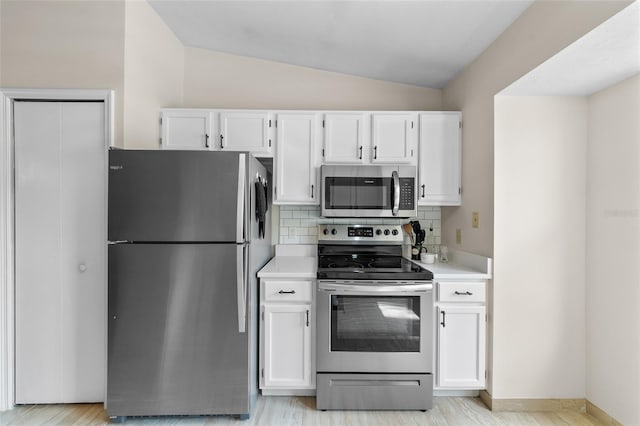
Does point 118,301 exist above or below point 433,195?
below

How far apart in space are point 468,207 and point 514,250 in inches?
19.6

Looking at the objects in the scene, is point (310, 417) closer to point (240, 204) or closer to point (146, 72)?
point (240, 204)

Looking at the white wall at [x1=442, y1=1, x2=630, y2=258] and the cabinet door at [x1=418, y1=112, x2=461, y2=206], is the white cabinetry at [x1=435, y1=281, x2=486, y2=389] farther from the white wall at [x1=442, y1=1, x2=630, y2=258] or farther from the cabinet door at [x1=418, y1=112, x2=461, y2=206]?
the cabinet door at [x1=418, y1=112, x2=461, y2=206]

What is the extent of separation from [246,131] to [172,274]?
132 cm

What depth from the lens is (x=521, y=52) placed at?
79.0 inches

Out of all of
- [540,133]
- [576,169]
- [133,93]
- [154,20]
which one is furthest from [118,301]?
[576,169]

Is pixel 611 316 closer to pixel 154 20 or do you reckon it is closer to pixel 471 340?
pixel 471 340

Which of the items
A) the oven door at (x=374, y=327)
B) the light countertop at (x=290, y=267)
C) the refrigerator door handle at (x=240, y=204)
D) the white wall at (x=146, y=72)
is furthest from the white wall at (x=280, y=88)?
the oven door at (x=374, y=327)

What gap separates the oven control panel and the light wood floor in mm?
1320

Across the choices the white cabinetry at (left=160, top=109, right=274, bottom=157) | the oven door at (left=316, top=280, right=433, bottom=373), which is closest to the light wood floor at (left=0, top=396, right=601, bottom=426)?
the oven door at (left=316, top=280, right=433, bottom=373)

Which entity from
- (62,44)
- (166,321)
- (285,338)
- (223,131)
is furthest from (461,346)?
(62,44)

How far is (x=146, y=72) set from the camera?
8.16 ft

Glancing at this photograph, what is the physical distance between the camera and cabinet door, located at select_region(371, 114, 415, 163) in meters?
2.75

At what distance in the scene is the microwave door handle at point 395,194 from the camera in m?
2.61
